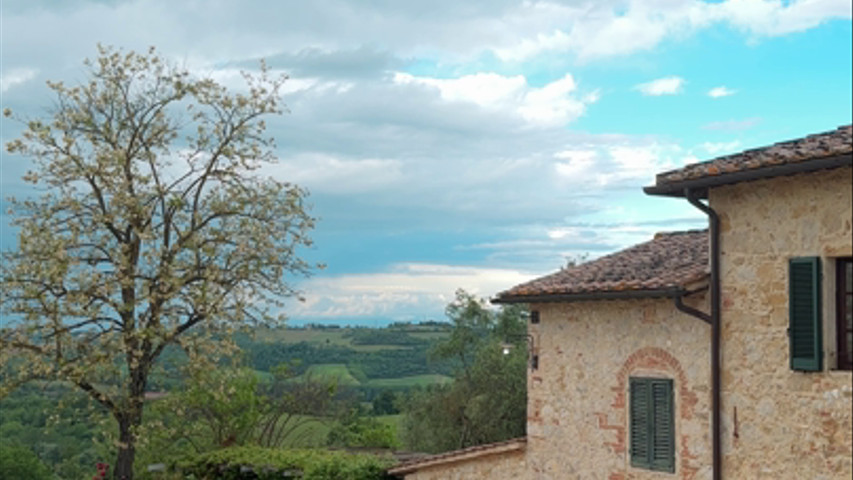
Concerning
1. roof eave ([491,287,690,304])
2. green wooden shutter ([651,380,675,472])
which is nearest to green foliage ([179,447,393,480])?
roof eave ([491,287,690,304])

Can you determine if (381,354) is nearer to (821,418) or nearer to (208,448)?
(208,448)

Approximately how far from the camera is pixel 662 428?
12680 millimetres

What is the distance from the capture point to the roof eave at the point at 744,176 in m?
9.87

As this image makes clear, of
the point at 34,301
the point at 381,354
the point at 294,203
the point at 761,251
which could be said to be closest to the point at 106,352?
the point at 34,301

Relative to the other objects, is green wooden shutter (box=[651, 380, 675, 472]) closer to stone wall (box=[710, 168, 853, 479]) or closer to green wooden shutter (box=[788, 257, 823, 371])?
stone wall (box=[710, 168, 853, 479])

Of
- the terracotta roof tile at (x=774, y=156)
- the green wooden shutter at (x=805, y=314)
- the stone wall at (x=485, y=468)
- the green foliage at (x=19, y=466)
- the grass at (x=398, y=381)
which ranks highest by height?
the terracotta roof tile at (x=774, y=156)

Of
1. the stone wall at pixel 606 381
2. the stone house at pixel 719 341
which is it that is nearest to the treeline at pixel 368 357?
the stone wall at pixel 606 381

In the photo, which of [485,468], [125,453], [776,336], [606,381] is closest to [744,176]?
[776,336]

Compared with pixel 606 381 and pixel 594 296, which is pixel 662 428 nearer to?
pixel 606 381

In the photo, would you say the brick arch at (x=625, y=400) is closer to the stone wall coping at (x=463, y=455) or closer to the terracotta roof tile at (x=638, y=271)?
the terracotta roof tile at (x=638, y=271)

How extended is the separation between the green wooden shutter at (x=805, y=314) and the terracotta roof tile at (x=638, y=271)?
4.93 feet

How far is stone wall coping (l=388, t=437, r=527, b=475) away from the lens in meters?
15.2

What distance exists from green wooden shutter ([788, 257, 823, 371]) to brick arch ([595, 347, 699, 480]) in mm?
1984

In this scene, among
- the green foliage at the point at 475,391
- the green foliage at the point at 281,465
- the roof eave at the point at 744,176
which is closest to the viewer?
the roof eave at the point at 744,176
